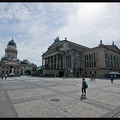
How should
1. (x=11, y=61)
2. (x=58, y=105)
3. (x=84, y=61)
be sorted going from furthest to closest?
(x=11, y=61) → (x=84, y=61) → (x=58, y=105)

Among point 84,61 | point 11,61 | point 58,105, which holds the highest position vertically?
point 11,61

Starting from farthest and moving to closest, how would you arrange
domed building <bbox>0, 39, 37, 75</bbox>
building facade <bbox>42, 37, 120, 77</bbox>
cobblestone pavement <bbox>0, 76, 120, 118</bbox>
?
1. domed building <bbox>0, 39, 37, 75</bbox>
2. building facade <bbox>42, 37, 120, 77</bbox>
3. cobblestone pavement <bbox>0, 76, 120, 118</bbox>

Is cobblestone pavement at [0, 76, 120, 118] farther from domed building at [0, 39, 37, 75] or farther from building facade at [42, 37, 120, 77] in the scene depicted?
domed building at [0, 39, 37, 75]

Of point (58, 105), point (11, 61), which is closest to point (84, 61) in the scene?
point (58, 105)

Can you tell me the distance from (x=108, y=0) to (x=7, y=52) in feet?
396

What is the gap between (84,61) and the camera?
221ft

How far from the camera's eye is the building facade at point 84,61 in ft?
→ 186

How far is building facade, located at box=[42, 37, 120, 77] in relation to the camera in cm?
5656

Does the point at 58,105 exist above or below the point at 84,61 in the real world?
below

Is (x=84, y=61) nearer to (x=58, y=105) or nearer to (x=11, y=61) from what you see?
(x=58, y=105)

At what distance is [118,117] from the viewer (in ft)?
18.5

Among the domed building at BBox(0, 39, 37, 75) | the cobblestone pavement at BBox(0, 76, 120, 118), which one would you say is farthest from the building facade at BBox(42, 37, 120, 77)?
the cobblestone pavement at BBox(0, 76, 120, 118)

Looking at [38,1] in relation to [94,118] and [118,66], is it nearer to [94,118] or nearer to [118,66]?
[94,118]

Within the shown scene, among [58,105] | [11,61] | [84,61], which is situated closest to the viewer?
[58,105]
